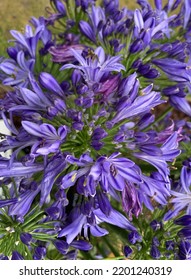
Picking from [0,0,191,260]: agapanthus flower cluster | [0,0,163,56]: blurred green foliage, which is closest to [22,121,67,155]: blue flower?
[0,0,191,260]: agapanthus flower cluster

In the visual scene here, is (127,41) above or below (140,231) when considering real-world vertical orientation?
above

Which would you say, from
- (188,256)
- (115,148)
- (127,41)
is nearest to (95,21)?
(127,41)

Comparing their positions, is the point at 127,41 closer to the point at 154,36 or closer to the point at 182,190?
the point at 154,36

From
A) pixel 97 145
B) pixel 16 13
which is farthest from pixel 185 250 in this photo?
pixel 16 13

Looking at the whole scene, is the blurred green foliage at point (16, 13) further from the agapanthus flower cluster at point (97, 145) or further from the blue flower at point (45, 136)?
the blue flower at point (45, 136)

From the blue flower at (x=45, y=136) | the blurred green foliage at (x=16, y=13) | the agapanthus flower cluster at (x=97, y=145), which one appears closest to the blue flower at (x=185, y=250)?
the agapanthus flower cluster at (x=97, y=145)

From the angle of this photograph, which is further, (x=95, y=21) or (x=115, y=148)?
(x=95, y=21)

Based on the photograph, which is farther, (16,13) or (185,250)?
(16,13)

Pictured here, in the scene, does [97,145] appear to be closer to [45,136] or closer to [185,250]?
[45,136]
